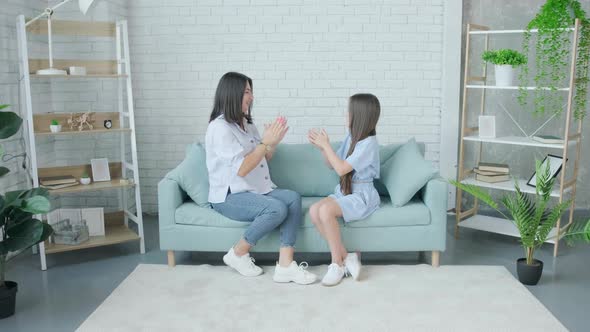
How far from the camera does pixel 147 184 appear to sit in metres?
5.17

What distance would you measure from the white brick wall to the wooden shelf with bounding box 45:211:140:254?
108 cm

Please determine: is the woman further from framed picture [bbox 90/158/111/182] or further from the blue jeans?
framed picture [bbox 90/158/111/182]

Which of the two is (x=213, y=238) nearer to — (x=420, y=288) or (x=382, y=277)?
(x=382, y=277)

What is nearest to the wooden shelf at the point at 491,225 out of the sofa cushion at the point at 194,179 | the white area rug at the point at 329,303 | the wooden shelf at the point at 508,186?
the wooden shelf at the point at 508,186

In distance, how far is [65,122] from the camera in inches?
156

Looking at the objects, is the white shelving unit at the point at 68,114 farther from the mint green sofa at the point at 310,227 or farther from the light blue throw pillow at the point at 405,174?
the light blue throw pillow at the point at 405,174

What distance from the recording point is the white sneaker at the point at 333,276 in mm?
3346

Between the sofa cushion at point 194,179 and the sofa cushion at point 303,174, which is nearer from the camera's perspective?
the sofa cushion at point 194,179

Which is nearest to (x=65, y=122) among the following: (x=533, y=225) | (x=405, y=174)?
(x=405, y=174)

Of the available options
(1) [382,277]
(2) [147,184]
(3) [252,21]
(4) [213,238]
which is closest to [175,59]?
(3) [252,21]

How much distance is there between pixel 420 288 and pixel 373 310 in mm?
443

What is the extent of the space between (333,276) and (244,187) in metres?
0.78

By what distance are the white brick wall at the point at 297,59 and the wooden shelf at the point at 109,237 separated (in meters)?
1.08

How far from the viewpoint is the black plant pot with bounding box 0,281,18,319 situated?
117 inches
